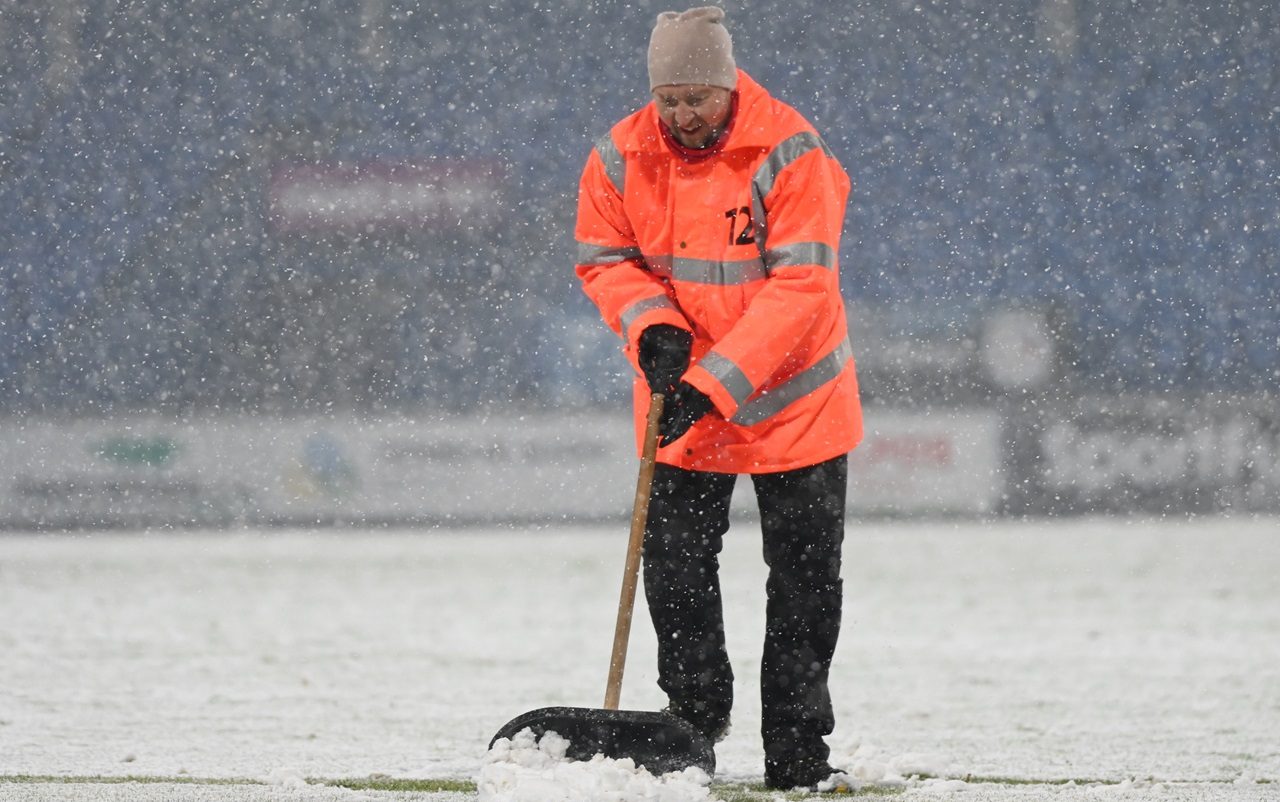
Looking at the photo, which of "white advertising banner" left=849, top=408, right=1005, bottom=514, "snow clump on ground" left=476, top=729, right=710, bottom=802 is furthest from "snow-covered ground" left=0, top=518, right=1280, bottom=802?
"white advertising banner" left=849, top=408, right=1005, bottom=514

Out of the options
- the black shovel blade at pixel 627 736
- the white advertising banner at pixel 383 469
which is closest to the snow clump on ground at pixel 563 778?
the black shovel blade at pixel 627 736

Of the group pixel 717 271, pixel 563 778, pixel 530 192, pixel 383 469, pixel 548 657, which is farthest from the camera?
pixel 530 192

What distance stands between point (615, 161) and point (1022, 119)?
11.6 metres

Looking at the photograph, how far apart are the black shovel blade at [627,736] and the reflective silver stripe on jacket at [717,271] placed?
30.2 inches

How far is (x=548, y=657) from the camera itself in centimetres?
502

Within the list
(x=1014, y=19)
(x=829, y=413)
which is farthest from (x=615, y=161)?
(x=1014, y=19)

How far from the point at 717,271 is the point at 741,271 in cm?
4

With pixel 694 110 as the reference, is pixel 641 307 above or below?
below

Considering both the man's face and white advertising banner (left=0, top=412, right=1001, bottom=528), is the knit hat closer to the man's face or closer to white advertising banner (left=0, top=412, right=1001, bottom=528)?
the man's face

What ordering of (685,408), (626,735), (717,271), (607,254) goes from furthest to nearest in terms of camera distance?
(607,254) < (717,271) < (685,408) < (626,735)

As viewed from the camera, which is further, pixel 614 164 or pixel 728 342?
pixel 614 164

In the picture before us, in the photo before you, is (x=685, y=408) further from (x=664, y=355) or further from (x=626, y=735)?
(x=626, y=735)

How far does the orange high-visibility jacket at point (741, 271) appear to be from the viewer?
2.62 metres

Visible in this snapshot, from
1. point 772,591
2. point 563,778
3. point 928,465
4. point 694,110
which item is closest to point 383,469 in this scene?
point 928,465
